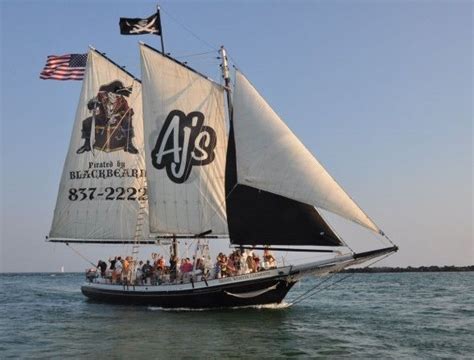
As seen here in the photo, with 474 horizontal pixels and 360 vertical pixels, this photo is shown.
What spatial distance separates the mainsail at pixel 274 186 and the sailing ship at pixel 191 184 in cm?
5

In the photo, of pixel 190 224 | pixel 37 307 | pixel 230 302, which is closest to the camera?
pixel 230 302

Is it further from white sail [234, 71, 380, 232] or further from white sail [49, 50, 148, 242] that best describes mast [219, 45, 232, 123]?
white sail [49, 50, 148, 242]

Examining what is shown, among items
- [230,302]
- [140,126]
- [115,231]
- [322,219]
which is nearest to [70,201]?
[115,231]

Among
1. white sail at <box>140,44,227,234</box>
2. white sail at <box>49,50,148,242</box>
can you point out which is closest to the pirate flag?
white sail at <box>140,44,227,234</box>

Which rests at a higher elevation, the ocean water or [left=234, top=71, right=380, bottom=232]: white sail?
[left=234, top=71, right=380, bottom=232]: white sail

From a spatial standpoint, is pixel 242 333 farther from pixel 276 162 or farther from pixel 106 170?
pixel 106 170

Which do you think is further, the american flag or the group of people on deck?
the american flag

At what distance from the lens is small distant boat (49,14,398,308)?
93.4 feet

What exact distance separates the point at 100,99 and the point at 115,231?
9.41 m

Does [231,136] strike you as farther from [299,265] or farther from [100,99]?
[100,99]

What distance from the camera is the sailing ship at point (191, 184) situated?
93.4 ft

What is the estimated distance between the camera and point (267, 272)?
2938 cm

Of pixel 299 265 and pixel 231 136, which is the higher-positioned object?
pixel 231 136

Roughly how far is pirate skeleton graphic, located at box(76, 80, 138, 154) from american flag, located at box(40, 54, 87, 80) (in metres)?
2.34
